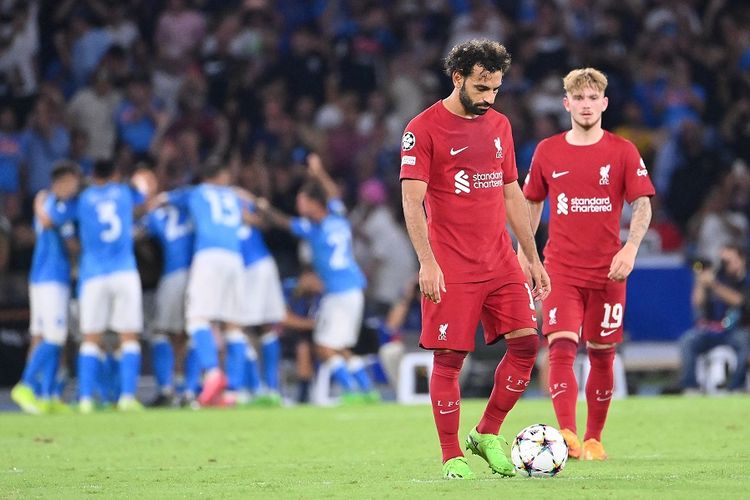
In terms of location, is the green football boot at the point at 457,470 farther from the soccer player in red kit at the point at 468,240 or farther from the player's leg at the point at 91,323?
the player's leg at the point at 91,323

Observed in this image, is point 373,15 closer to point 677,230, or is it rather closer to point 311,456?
point 677,230

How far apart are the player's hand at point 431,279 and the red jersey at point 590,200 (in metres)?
1.98

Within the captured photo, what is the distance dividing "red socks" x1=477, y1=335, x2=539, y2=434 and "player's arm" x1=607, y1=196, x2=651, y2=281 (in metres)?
1.00

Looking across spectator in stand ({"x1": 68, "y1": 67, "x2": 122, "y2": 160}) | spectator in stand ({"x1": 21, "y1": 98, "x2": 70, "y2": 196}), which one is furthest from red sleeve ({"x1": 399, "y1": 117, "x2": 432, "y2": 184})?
spectator in stand ({"x1": 68, "y1": 67, "x2": 122, "y2": 160})

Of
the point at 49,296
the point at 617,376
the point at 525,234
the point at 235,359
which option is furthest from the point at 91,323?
the point at 525,234

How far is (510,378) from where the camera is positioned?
7738 mm

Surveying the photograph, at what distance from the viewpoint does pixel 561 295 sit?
354 inches

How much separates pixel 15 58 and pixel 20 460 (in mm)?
11645

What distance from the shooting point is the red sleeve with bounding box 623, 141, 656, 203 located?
29.5ft

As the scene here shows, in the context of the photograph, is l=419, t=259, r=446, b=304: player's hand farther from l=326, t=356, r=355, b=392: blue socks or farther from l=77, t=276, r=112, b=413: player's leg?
l=326, t=356, r=355, b=392: blue socks

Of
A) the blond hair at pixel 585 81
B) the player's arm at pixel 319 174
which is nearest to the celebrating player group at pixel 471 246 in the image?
the blond hair at pixel 585 81

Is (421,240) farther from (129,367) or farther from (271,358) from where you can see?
(271,358)

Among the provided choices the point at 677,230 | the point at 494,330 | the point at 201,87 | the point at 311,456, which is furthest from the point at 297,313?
the point at 494,330

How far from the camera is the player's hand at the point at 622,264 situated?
334 inches
